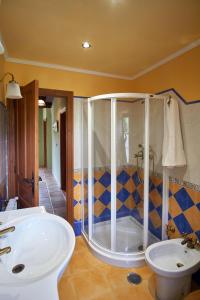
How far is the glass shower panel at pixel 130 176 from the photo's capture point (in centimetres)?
226

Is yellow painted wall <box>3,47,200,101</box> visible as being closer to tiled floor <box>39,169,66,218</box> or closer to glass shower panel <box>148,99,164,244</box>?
glass shower panel <box>148,99,164,244</box>

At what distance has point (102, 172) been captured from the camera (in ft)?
8.27

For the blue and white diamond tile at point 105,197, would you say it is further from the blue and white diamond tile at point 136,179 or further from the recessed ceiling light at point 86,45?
the recessed ceiling light at point 86,45

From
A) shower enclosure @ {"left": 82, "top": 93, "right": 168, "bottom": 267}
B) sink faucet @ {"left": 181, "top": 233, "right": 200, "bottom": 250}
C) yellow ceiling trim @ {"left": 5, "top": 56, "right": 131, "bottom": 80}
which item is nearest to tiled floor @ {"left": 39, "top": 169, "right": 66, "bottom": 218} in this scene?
shower enclosure @ {"left": 82, "top": 93, "right": 168, "bottom": 267}

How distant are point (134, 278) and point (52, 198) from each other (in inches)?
110

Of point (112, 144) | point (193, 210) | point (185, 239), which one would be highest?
point (112, 144)

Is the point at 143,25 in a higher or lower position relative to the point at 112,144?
higher

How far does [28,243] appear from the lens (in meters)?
1.29

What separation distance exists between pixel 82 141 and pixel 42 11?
1.51 meters

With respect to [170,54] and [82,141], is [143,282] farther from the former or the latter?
[170,54]

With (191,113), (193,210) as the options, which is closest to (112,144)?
(191,113)

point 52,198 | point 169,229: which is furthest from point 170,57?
point 52,198

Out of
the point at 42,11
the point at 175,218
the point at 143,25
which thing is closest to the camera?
the point at 42,11

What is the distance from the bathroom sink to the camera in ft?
2.55
